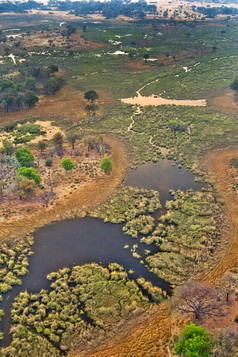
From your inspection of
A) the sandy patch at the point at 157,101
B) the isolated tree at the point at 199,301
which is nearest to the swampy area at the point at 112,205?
the sandy patch at the point at 157,101

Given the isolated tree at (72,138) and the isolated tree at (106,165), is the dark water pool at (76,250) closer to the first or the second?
the isolated tree at (106,165)

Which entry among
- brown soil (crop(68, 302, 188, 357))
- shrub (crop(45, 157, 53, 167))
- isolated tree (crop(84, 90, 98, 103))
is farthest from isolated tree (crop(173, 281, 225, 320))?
isolated tree (crop(84, 90, 98, 103))

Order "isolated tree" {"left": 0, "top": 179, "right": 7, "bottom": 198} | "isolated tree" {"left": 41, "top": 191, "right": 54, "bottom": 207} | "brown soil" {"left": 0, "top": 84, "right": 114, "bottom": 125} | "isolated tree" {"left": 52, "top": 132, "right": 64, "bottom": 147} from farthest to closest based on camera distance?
"brown soil" {"left": 0, "top": 84, "right": 114, "bottom": 125}
"isolated tree" {"left": 52, "top": 132, "right": 64, "bottom": 147}
"isolated tree" {"left": 0, "top": 179, "right": 7, "bottom": 198}
"isolated tree" {"left": 41, "top": 191, "right": 54, "bottom": 207}

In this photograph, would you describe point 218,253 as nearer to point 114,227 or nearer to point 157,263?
point 157,263

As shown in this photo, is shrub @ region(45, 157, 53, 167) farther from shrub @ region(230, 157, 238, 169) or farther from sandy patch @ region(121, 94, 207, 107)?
sandy patch @ region(121, 94, 207, 107)

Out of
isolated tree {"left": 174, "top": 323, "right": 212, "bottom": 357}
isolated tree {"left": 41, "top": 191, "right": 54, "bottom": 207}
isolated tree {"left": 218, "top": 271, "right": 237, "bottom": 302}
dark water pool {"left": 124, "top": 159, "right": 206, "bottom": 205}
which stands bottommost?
isolated tree {"left": 218, "top": 271, "right": 237, "bottom": 302}

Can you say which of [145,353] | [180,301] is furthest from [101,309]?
[180,301]

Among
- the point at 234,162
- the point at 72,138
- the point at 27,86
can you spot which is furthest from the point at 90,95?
the point at 234,162
